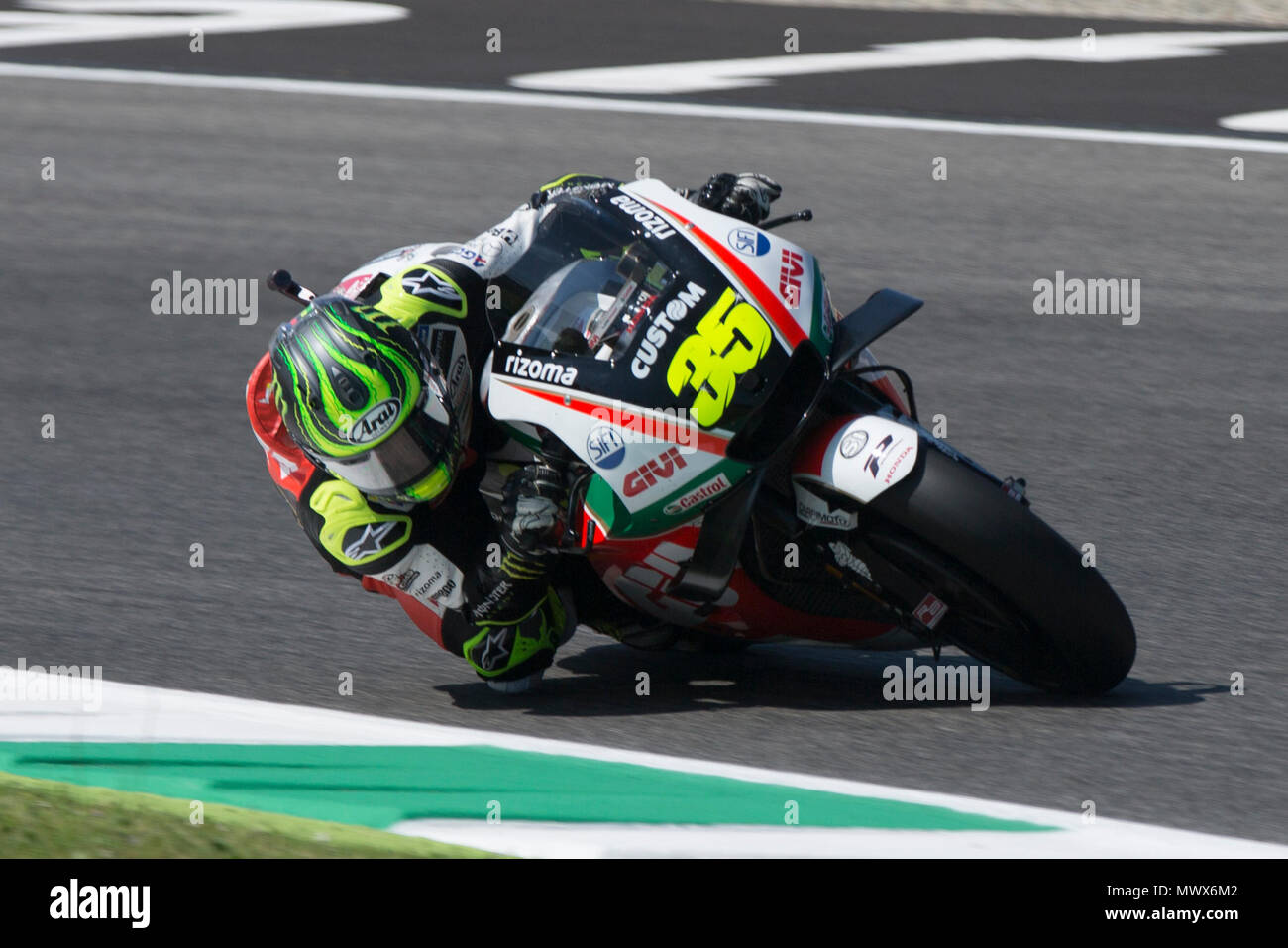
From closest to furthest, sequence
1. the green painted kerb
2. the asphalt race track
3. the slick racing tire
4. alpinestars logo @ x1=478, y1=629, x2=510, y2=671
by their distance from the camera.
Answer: the green painted kerb → the slick racing tire → the asphalt race track → alpinestars logo @ x1=478, y1=629, x2=510, y2=671

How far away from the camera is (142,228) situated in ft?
34.6

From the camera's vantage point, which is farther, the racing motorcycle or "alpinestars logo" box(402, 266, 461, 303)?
"alpinestars logo" box(402, 266, 461, 303)

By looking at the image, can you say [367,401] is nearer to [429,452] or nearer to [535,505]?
[429,452]

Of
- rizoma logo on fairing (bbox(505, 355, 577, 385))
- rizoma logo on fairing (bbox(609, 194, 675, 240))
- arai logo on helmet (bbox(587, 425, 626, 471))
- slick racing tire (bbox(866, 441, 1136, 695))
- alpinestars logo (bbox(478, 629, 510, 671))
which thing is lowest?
alpinestars logo (bbox(478, 629, 510, 671))

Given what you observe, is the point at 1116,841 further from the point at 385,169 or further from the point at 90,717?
the point at 385,169

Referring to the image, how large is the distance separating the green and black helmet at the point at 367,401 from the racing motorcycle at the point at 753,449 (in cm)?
19

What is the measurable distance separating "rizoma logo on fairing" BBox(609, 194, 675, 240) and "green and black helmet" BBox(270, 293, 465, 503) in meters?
0.58

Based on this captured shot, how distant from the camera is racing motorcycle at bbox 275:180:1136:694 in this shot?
4.48 metres

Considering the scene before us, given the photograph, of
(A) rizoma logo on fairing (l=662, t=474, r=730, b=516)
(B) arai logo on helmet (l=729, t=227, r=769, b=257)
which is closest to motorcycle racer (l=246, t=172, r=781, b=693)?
(A) rizoma logo on fairing (l=662, t=474, r=730, b=516)

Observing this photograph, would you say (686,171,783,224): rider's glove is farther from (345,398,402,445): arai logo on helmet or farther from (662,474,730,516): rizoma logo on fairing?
(345,398,402,445): arai logo on helmet

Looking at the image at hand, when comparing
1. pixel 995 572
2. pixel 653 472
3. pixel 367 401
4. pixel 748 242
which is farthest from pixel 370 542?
pixel 995 572

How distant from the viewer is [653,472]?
4559mm
